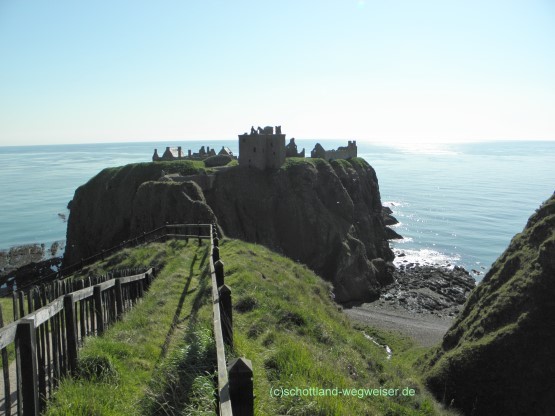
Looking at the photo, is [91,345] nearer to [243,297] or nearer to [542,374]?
[243,297]

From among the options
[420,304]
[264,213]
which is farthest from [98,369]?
[264,213]

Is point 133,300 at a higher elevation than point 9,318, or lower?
higher

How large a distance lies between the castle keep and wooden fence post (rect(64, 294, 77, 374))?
212 ft

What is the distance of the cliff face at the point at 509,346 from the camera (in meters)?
21.4

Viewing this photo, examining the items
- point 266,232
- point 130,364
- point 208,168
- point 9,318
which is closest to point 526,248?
point 130,364

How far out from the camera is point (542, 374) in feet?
A: 70.5

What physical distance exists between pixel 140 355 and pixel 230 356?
2.57m

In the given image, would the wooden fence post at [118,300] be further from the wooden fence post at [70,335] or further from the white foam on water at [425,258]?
the white foam on water at [425,258]

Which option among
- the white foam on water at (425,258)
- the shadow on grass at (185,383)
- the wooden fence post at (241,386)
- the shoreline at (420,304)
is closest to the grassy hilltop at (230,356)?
the shadow on grass at (185,383)

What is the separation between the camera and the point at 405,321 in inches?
2003

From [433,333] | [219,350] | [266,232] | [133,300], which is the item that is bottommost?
[433,333]

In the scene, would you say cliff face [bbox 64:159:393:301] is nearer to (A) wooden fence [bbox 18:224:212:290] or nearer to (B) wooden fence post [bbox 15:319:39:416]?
(A) wooden fence [bbox 18:224:212:290]

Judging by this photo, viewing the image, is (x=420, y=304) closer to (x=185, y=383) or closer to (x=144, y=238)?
(x=144, y=238)

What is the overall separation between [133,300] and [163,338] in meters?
4.20
